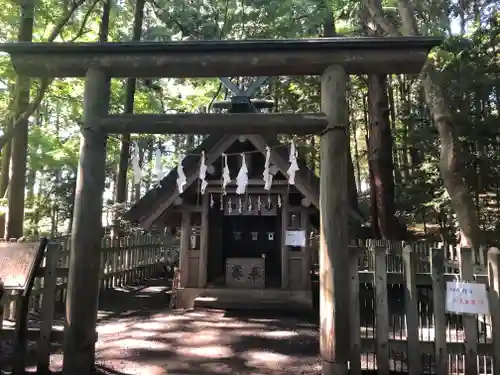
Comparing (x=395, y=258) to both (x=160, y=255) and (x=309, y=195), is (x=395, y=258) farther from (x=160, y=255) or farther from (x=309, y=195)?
(x=160, y=255)

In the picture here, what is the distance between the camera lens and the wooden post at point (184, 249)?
34.4 ft

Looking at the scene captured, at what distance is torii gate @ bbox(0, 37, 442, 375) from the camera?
4891 mm

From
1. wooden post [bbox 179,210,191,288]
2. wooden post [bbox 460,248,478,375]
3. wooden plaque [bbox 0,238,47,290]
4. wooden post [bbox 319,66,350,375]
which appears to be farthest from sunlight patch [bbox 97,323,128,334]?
wooden post [bbox 460,248,478,375]

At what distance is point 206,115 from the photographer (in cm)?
521

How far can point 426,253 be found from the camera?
11.5 m

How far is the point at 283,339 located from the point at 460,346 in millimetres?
3231

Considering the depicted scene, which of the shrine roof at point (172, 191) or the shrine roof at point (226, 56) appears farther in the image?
the shrine roof at point (172, 191)

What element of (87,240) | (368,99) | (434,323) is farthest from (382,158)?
(87,240)

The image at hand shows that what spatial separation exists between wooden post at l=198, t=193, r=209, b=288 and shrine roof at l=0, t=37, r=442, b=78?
18.5 ft

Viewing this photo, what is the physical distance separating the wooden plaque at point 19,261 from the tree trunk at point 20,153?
6211 millimetres

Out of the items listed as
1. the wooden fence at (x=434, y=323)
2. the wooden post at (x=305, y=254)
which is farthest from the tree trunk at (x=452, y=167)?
the wooden fence at (x=434, y=323)

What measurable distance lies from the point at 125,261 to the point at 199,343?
7.63 metres

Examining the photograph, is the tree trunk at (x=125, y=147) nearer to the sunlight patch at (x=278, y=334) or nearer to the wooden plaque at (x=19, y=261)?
the sunlight patch at (x=278, y=334)

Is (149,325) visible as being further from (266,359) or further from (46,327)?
(46,327)
